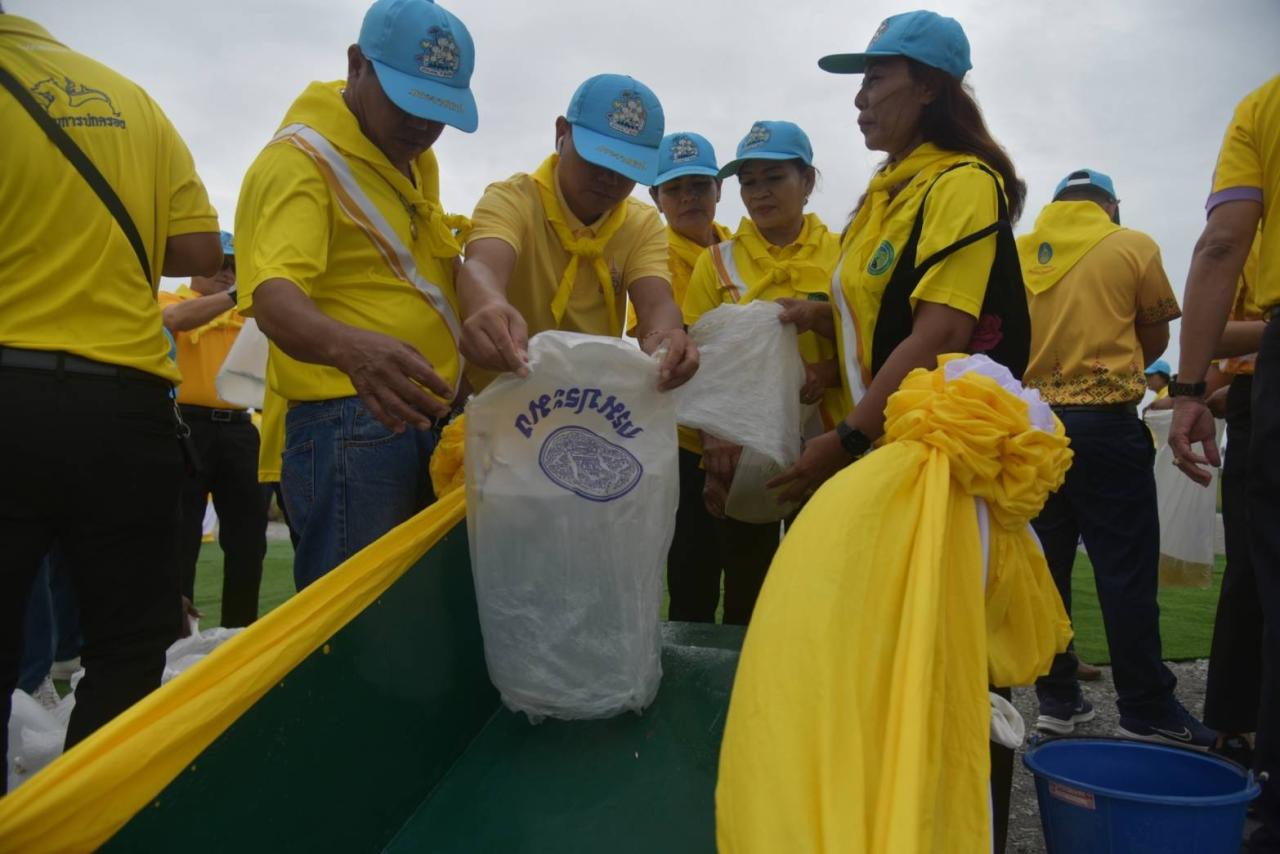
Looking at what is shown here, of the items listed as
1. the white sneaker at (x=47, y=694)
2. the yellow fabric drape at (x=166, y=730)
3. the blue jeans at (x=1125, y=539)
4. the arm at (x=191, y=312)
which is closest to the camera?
the yellow fabric drape at (x=166, y=730)

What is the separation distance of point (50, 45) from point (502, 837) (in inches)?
69.1

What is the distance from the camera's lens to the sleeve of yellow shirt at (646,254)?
236cm

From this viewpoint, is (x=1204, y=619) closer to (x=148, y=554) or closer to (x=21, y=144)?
(x=148, y=554)

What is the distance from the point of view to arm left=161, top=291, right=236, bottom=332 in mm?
3678

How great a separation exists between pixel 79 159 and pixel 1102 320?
3.02 metres

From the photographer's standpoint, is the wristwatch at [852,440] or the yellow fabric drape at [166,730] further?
the wristwatch at [852,440]

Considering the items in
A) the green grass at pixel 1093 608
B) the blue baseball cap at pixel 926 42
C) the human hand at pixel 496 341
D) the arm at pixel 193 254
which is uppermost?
the blue baseball cap at pixel 926 42

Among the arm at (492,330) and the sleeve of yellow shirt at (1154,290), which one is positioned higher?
the sleeve of yellow shirt at (1154,290)

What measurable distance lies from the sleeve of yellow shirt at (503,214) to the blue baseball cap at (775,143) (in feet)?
2.99

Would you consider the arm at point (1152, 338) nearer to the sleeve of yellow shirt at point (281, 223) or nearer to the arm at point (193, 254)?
the sleeve of yellow shirt at point (281, 223)

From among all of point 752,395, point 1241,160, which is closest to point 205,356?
point 752,395

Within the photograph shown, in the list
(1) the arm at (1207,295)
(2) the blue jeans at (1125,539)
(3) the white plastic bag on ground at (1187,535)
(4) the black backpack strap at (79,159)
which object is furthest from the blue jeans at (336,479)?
(3) the white plastic bag on ground at (1187,535)

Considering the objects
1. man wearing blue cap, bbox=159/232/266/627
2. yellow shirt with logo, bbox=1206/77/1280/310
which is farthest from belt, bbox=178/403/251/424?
yellow shirt with logo, bbox=1206/77/1280/310

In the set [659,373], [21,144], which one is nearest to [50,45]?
[21,144]
